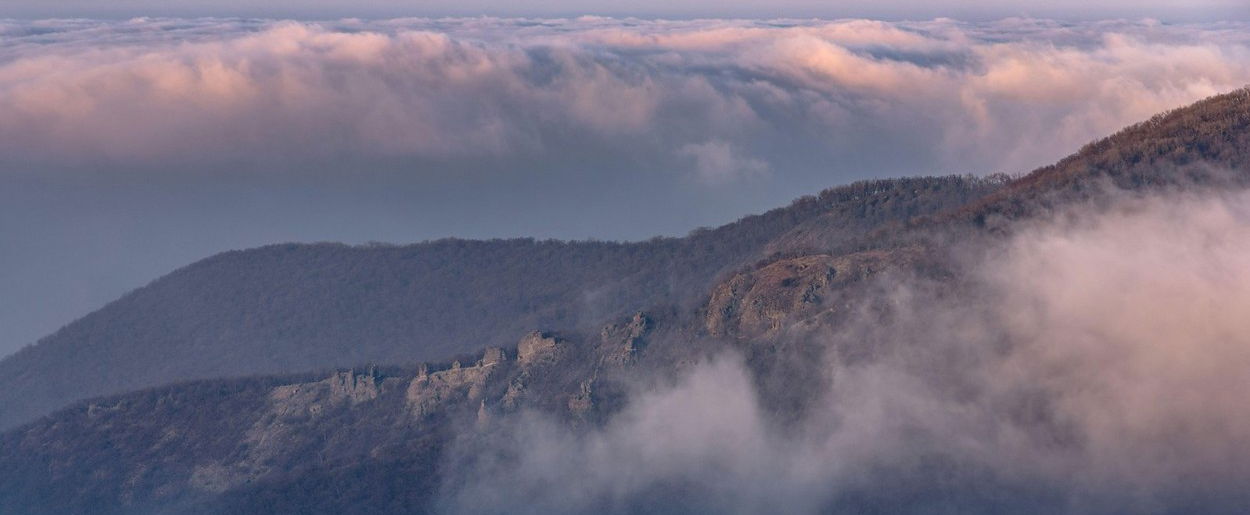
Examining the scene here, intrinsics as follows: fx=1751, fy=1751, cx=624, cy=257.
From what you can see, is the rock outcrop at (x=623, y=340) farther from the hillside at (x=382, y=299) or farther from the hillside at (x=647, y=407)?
the hillside at (x=382, y=299)

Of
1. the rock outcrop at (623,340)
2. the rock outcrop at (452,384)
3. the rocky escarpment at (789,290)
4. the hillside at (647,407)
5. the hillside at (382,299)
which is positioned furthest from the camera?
the hillside at (382,299)

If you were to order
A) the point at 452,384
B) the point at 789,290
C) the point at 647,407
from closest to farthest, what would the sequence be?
the point at 789,290
the point at 647,407
the point at 452,384

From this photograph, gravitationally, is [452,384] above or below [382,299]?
above

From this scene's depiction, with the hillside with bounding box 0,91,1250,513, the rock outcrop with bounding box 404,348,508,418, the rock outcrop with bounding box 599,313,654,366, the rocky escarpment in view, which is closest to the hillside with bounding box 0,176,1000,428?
the hillside with bounding box 0,91,1250,513

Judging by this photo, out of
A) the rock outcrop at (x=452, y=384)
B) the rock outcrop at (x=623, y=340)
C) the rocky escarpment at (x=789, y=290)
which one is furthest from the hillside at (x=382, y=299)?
the rock outcrop at (x=452, y=384)

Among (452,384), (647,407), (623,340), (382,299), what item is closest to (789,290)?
(647,407)

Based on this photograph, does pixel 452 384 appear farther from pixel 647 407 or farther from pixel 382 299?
pixel 382 299
